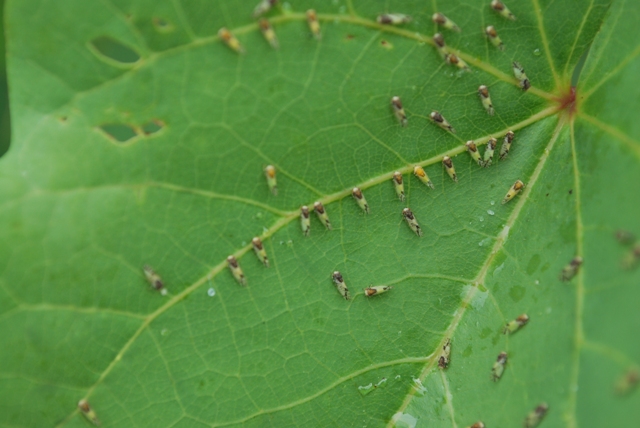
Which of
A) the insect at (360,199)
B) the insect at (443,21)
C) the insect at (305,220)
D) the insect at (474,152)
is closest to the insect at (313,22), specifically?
the insect at (443,21)

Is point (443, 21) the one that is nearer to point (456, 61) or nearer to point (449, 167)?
point (456, 61)

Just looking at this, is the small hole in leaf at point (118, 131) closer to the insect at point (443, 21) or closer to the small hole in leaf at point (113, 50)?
the small hole in leaf at point (113, 50)

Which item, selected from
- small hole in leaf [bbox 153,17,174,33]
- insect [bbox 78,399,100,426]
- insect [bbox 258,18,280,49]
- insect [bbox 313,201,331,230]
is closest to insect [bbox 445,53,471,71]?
insect [bbox 258,18,280,49]

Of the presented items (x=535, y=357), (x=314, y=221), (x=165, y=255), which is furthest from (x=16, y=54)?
(x=535, y=357)

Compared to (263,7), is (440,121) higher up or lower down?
lower down

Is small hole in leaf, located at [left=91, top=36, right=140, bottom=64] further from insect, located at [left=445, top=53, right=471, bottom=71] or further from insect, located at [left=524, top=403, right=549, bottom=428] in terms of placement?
insect, located at [left=524, top=403, right=549, bottom=428]

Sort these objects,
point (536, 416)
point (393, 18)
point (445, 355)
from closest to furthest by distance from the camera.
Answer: point (536, 416) < point (393, 18) < point (445, 355)

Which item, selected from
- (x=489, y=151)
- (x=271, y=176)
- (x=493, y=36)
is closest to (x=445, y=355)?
(x=489, y=151)
